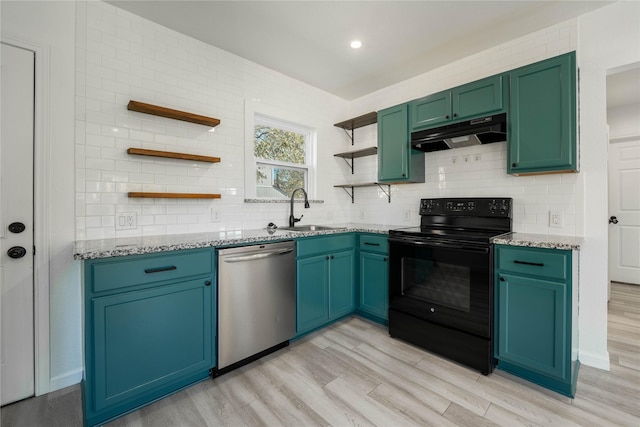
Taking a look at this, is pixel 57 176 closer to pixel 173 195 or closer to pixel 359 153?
pixel 173 195

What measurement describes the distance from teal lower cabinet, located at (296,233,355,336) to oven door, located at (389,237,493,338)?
48 centimetres

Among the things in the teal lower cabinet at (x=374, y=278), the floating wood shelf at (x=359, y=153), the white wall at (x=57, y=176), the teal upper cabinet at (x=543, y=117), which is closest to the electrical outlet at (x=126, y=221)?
the white wall at (x=57, y=176)

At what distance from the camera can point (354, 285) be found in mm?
3025

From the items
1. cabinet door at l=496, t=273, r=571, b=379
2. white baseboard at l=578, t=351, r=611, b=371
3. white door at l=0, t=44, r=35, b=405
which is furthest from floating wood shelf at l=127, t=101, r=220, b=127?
white baseboard at l=578, t=351, r=611, b=371

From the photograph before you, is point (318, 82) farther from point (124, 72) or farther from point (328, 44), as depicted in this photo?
point (124, 72)

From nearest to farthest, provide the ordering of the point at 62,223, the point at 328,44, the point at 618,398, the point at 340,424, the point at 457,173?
the point at 340,424, the point at 618,398, the point at 62,223, the point at 328,44, the point at 457,173

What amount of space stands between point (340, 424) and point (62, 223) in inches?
84.4

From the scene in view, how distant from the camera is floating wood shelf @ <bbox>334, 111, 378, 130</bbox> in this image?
11.0 ft

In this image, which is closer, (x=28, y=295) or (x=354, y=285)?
(x=28, y=295)

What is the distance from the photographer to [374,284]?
2.86 meters

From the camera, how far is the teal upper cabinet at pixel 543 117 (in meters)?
2.04

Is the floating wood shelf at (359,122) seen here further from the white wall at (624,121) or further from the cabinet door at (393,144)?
the white wall at (624,121)

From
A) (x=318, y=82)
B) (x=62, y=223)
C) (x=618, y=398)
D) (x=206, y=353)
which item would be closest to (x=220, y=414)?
(x=206, y=353)

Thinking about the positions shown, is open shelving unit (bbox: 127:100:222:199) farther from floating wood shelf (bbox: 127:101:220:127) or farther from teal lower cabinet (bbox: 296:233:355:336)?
teal lower cabinet (bbox: 296:233:355:336)
